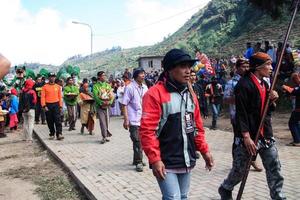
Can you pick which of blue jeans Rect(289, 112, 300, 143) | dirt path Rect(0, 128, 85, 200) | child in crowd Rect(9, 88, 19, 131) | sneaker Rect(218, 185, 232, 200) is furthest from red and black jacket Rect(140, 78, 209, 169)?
child in crowd Rect(9, 88, 19, 131)

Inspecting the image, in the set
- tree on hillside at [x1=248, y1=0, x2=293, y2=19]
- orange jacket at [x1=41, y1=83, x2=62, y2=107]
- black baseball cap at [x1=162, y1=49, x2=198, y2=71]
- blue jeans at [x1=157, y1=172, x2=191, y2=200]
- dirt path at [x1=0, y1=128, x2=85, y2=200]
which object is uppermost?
tree on hillside at [x1=248, y1=0, x2=293, y2=19]

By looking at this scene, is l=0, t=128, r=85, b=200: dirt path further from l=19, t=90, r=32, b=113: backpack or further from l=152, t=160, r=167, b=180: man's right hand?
l=152, t=160, r=167, b=180: man's right hand

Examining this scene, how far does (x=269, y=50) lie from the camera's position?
16.4m

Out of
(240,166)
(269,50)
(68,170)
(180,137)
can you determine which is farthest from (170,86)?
(269,50)

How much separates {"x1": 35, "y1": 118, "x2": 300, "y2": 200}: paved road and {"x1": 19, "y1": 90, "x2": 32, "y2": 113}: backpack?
174cm

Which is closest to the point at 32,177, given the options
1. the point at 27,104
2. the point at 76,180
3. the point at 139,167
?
the point at 76,180

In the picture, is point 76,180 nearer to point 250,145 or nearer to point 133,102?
point 133,102

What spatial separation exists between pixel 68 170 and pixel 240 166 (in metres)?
4.48

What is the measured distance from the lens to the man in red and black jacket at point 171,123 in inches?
151

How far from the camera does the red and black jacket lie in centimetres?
382

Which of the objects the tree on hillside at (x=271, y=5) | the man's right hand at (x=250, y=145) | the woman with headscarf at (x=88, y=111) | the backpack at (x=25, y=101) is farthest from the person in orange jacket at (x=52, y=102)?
the tree on hillside at (x=271, y=5)

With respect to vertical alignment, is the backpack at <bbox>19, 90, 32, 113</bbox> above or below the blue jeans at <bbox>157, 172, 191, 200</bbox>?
above

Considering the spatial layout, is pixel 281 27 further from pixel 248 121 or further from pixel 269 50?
pixel 248 121

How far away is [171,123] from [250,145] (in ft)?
4.56
